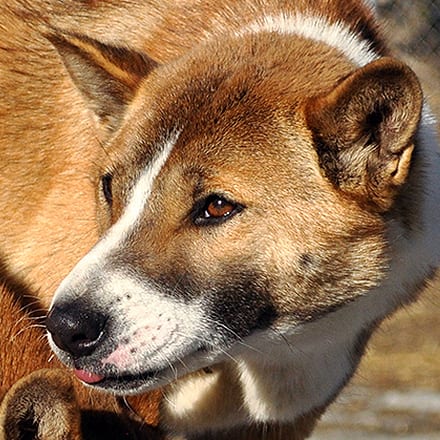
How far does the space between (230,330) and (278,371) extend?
1.16m

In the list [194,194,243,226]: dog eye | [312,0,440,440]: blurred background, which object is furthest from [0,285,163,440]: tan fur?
[312,0,440,440]: blurred background

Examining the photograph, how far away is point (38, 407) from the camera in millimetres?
4535

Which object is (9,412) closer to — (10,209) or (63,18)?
(10,209)

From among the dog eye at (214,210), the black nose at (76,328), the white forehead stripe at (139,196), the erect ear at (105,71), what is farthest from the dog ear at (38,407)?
the erect ear at (105,71)

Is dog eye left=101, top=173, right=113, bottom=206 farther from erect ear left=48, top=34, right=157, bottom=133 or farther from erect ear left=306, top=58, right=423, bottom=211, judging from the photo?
erect ear left=306, top=58, right=423, bottom=211

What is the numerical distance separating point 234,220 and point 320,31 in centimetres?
129

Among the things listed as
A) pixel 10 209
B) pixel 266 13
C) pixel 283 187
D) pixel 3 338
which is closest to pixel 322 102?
pixel 283 187

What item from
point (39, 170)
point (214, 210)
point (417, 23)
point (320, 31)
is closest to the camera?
point (214, 210)

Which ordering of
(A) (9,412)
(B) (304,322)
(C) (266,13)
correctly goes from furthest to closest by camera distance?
(C) (266,13), (B) (304,322), (A) (9,412)

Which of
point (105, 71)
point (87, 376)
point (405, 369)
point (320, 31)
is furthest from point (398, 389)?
point (87, 376)

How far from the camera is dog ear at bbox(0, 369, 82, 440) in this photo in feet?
14.7

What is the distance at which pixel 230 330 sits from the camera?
5176 mm

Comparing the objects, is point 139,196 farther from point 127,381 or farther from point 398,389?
point 398,389

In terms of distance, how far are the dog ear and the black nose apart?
278mm
